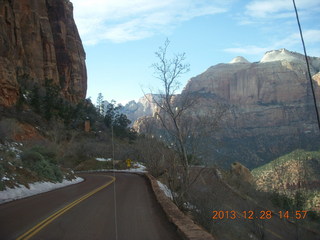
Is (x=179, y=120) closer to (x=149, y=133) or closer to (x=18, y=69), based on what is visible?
(x=149, y=133)

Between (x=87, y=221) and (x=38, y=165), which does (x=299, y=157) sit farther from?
(x=38, y=165)

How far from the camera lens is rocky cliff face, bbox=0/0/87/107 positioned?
54938 millimetres

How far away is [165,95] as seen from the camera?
16.1m

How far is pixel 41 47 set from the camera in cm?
7725

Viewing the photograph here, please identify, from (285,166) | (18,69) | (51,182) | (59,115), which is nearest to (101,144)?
(59,115)

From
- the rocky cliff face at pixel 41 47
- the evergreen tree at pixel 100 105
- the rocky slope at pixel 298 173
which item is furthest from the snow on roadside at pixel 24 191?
the evergreen tree at pixel 100 105

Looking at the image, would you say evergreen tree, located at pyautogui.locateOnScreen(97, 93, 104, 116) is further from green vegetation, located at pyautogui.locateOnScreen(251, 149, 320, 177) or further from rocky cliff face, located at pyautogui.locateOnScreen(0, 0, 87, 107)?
green vegetation, located at pyautogui.locateOnScreen(251, 149, 320, 177)

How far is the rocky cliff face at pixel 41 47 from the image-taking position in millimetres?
54938

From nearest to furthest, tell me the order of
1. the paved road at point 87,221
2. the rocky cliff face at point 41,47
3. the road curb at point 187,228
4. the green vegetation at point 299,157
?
1. the road curb at point 187,228
2. the paved road at point 87,221
3. the green vegetation at point 299,157
4. the rocky cliff face at point 41,47

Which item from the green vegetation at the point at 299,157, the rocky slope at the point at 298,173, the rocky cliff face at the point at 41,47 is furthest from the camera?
the rocky cliff face at the point at 41,47

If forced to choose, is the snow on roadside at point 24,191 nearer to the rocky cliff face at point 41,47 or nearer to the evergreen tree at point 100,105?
the rocky cliff face at point 41,47

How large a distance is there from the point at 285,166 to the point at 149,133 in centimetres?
2026

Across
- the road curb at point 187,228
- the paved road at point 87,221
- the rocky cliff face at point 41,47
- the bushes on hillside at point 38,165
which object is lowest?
the paved road at point 87,221

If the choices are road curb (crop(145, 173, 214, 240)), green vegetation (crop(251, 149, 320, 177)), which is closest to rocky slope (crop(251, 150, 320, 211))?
green vegetation (crop(251, 149, 320, 177))
